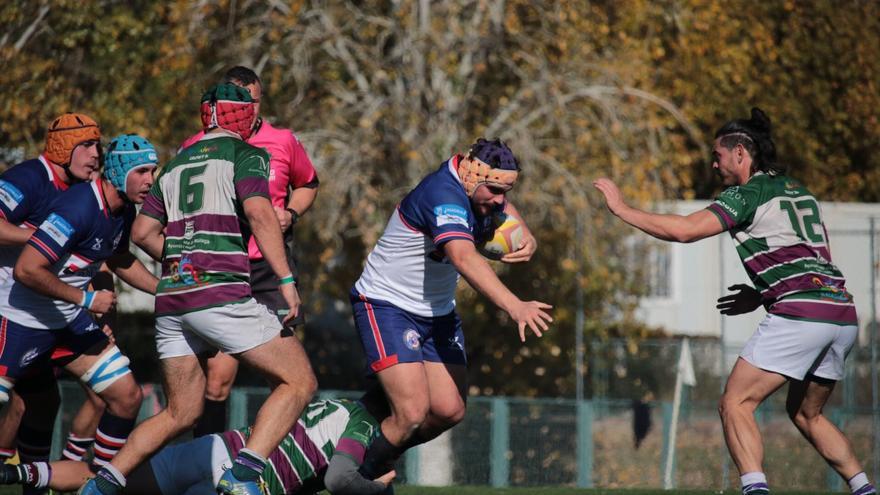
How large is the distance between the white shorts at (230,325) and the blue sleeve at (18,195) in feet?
5.22

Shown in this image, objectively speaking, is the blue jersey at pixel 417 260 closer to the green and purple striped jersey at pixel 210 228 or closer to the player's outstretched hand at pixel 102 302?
the green and purple striped jersey at pixel 210 228

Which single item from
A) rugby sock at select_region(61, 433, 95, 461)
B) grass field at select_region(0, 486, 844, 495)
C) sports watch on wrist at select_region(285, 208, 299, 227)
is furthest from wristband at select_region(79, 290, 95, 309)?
grass field at select_region(0, 486, 844, 495)

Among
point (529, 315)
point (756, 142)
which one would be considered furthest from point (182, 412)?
point (756, 142)

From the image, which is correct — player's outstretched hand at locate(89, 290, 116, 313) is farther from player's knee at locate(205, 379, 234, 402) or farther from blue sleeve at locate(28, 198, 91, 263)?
player's knee at locate(205, 379, 234, 402)

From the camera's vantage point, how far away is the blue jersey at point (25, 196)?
7.64 m

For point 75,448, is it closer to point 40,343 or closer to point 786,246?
point 40,343

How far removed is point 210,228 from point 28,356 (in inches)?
69.5

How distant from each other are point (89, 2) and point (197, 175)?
11.8 m

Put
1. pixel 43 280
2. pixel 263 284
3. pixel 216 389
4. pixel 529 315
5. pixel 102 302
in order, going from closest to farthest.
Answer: pixel 529 315 < pixel 43 280 < pixel 102 302 < pixel 263 284 < pixel 216 389

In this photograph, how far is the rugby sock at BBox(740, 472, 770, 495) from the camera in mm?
7094

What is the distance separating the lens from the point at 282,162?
822cm

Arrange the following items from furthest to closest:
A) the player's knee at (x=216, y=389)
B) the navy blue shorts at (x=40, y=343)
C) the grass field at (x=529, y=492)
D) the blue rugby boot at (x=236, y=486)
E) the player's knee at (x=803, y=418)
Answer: the grass field at (x=529, y=492)
the player's knee at (x=216, y=389)
the player's knee at (x=803, y=418)
the navy blue shorts at (x=40, y=343)
the blue rugby boot at (x=236, y=486)

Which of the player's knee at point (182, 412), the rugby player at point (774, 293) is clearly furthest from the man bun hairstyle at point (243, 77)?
the rugby player at point (774, 293)

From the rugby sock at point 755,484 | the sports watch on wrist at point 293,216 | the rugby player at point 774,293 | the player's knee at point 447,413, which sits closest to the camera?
the rugby sock at point 755,484
